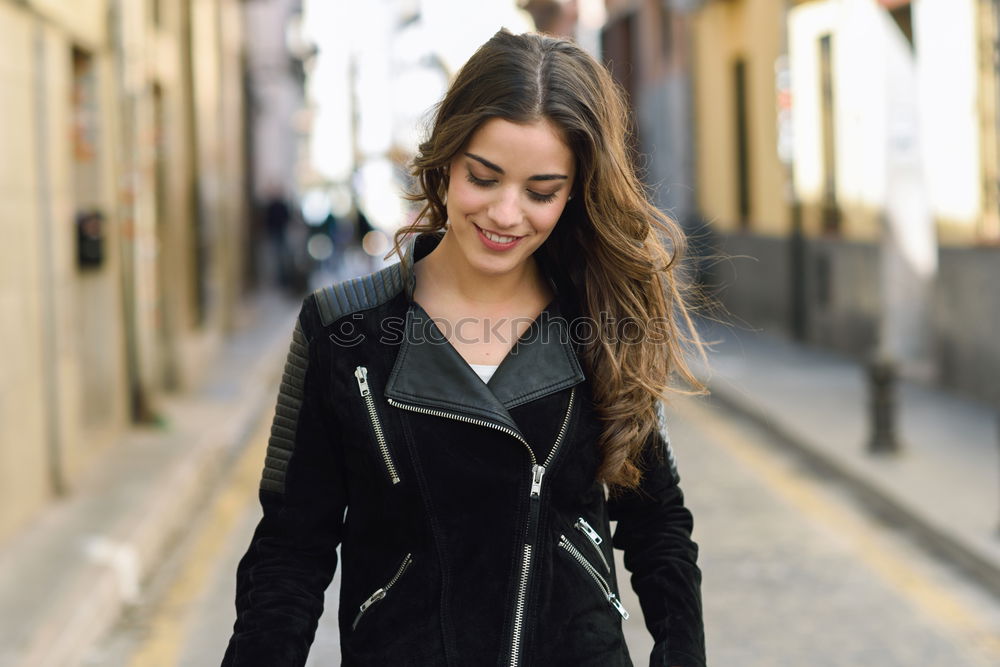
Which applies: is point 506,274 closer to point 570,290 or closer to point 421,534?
point 570,290

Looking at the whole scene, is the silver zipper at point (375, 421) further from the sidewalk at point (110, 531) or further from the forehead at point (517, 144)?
the sidewalk at point (110, 531)

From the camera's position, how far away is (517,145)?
2186mm

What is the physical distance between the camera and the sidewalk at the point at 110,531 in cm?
548

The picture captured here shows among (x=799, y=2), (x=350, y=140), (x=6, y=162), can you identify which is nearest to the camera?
(x=6, y=162)

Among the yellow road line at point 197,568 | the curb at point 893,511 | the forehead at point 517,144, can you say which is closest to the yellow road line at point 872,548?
the curb at point 893,511

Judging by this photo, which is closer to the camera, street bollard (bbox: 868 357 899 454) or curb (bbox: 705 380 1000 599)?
curb (bbox: 705 380 1000 599)

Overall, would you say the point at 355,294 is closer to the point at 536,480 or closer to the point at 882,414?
the point at 536,480

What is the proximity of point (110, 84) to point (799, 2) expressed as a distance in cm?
922

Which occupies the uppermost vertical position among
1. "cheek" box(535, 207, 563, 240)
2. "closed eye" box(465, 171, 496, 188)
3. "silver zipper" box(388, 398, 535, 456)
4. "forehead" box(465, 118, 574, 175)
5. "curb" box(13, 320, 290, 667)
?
"forehead" box(465, 118, 574, 175)

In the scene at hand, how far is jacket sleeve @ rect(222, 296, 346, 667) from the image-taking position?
2205 mm

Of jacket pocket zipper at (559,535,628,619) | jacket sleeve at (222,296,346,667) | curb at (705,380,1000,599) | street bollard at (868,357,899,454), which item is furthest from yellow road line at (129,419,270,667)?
street bollard at (868,357,899,454)

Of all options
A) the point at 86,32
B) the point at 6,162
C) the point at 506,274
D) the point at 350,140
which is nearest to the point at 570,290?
the point at 506,274

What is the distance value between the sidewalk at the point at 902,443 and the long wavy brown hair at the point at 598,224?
11.0 ft

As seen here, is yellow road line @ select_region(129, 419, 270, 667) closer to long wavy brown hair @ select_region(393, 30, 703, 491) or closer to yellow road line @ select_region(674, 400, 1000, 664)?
yellow road line @ select_region(674, 400, 1000, 664)
